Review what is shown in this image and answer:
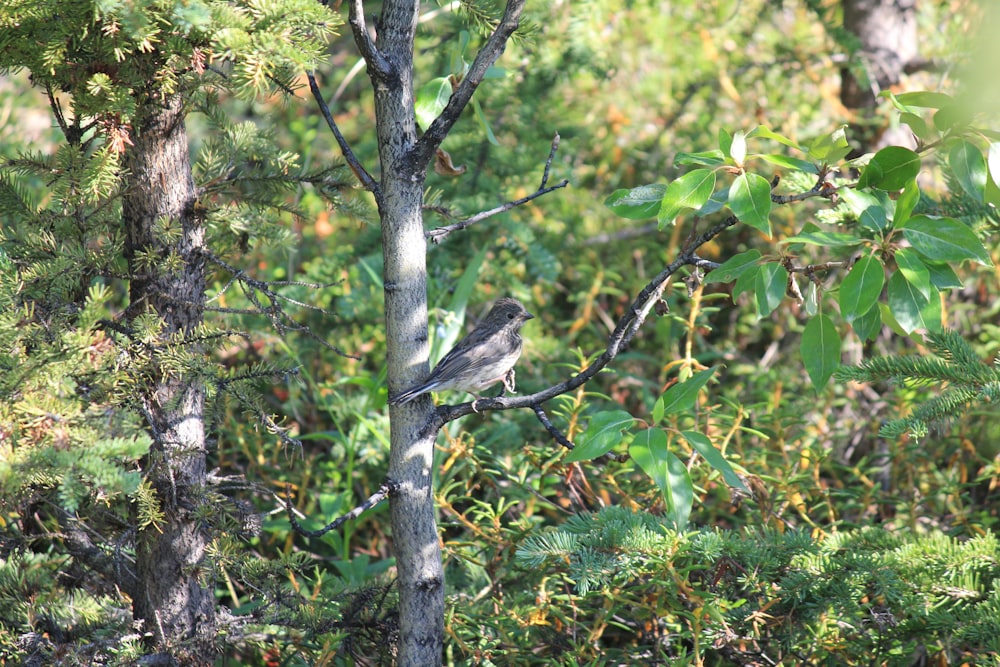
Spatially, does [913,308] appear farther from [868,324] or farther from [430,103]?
[430,103]

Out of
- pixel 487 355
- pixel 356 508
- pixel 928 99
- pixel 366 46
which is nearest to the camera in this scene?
pixel 928 99

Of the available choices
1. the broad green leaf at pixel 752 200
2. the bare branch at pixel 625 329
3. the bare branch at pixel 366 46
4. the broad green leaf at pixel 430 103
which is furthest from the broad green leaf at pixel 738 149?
the bare branch at pixel 366 46

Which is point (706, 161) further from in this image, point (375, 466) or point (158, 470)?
point (375, 466)

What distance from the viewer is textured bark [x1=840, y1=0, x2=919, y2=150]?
434cm

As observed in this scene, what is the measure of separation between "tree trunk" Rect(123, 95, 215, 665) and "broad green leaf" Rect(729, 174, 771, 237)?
1395mm

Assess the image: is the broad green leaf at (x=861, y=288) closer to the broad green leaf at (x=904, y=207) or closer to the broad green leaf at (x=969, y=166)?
the broad green leaf at (x=904, y=207)

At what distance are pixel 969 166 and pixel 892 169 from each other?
6.5 inches

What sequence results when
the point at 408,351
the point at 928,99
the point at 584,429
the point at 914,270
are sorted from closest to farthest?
the point at 914,270
the point at 928,99
the point at 408,351
the point at 584,429

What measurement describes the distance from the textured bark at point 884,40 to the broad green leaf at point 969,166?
2.47 meters

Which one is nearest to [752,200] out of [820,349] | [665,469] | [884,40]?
[820,349]

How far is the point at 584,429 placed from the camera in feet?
10.5

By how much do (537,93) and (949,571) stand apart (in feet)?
10.2

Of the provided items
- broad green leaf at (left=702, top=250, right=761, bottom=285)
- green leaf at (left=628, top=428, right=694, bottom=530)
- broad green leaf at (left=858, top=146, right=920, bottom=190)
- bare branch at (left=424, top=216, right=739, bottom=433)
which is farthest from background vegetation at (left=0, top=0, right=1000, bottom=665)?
green leaf at (left=628, top=428, right=694, bottom=530)

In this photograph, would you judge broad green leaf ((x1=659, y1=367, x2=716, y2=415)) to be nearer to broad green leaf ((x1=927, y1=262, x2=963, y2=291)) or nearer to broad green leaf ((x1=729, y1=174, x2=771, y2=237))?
broad green leaf ((x1=729, y1=174, x2=771, y2=237))
